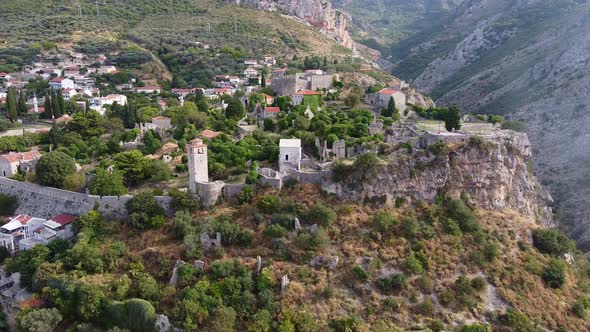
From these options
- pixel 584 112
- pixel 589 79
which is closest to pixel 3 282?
pixel 584 112

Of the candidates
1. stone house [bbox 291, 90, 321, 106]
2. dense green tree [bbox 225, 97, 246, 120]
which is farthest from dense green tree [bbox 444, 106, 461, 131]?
dense green tree [bbox 225, 97, 246, 120]

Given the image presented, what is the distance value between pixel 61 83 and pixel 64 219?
3660 cm

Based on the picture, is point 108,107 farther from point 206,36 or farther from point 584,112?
point 584,112

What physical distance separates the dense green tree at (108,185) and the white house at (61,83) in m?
35.5

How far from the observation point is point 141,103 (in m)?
54.2

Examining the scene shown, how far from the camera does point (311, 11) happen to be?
114688mm

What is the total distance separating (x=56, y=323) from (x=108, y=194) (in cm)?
868

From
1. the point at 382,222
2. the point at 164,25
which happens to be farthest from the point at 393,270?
the point at 164,25

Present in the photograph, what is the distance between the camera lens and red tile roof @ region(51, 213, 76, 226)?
3167cm

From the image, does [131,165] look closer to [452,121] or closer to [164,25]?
[452,121]

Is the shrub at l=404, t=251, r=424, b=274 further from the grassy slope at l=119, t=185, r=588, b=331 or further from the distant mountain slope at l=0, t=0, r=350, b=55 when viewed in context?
the distant mountain slope at l=0, t=0, r=350, b=55

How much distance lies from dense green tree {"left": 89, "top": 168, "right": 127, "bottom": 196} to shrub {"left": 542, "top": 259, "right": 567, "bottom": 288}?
26.5m

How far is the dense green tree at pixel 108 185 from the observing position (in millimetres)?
31281

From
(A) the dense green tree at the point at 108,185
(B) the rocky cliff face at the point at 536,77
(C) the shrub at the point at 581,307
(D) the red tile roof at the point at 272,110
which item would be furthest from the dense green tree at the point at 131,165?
(B) the rocky cliff face at the point at 536,77
